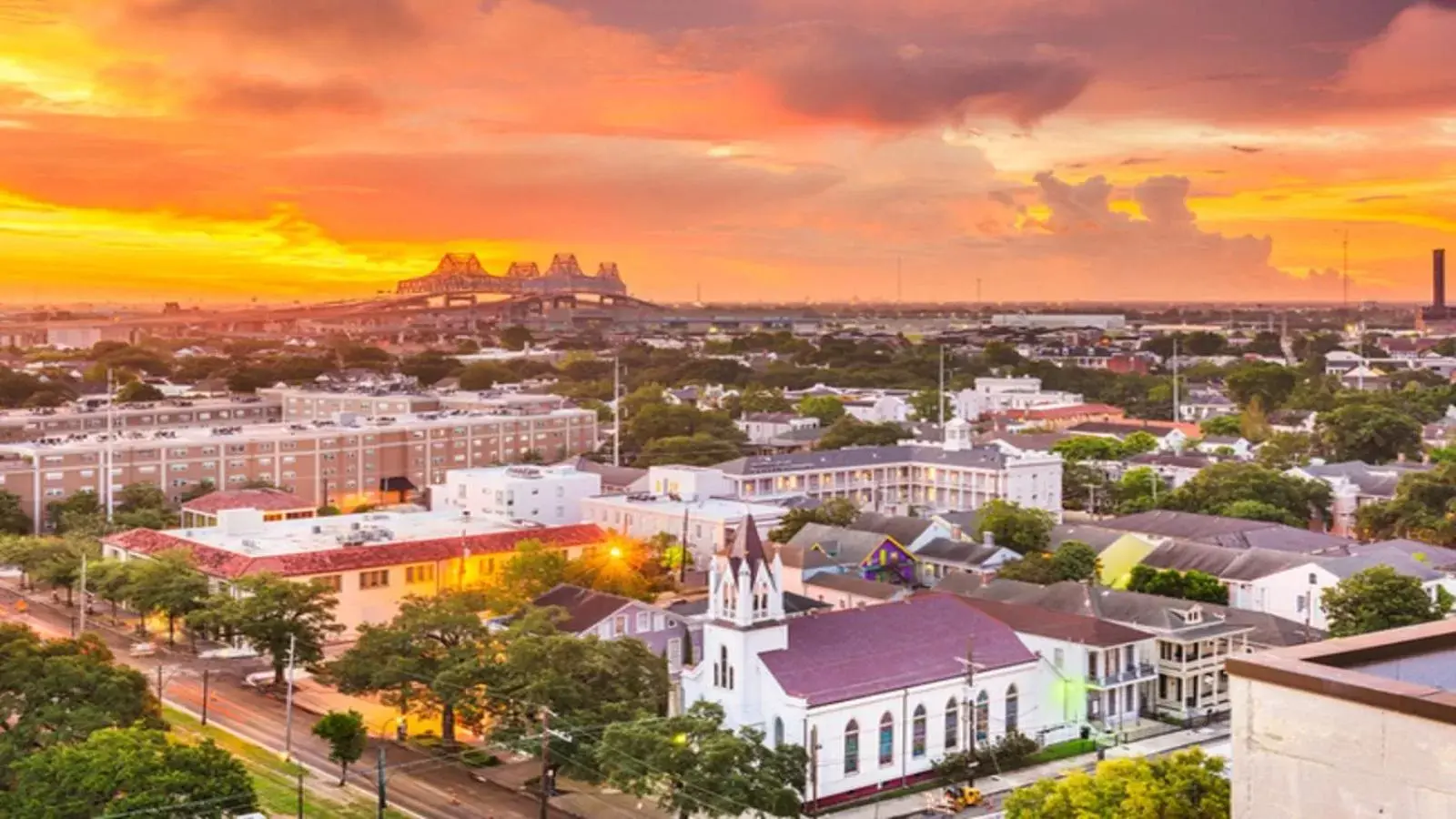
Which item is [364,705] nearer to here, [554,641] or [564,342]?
[554,641]

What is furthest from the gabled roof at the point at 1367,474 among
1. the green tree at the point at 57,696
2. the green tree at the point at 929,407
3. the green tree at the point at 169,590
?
the green tree at the point at 57,696

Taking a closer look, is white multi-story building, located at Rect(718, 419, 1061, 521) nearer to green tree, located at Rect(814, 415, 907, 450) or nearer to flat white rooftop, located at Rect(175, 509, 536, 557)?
green tree, located at Rect(814, 415, 907, 450)

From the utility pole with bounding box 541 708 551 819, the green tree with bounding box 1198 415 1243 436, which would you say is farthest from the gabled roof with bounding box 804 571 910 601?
the green tree with bounding box 1198 415 1243 436

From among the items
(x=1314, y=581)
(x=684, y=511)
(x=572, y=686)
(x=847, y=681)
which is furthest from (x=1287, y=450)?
(x=572, y=686)

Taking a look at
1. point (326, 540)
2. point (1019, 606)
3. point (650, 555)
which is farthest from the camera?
point (650, 555)

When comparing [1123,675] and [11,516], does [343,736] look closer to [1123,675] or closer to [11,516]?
[1123,675]

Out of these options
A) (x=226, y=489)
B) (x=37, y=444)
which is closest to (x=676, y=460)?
(x=226, y=489)
